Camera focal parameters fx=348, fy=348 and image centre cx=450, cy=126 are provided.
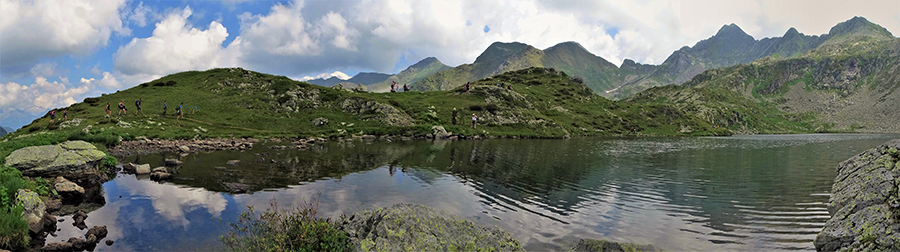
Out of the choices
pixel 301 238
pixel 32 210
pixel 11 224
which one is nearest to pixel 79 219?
pixel 32 210

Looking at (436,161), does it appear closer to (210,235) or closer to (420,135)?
(210,235)

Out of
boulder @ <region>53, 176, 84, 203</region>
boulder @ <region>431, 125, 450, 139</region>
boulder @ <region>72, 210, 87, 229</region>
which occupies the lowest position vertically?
boulder @ <region>72, 210, 87, 229</region>

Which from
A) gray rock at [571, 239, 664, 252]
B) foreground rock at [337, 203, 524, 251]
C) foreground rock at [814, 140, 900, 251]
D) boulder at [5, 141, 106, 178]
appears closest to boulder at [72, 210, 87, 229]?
boulder at [5, 141, 106, 178]

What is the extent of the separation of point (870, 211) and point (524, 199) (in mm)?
14452

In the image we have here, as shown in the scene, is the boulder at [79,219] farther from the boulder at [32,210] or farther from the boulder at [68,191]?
the boulder at [68,191]

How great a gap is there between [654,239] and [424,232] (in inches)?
432

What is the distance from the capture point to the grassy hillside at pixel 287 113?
65.3m

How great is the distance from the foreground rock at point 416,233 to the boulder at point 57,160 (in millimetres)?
26673

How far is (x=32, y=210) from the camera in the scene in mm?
15672

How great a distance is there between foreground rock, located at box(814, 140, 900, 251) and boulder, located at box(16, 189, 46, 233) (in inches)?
1199

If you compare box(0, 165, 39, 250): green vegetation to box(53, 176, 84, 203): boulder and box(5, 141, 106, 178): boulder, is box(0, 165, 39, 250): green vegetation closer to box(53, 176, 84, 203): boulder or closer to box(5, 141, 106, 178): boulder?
box(53, 176, 84, 203): boulder

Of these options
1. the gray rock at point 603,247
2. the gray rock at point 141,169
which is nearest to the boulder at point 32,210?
the gray rock at point 141,169

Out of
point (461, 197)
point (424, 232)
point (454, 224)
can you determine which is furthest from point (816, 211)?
point (424, 232)

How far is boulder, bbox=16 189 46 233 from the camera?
14.9 metres
